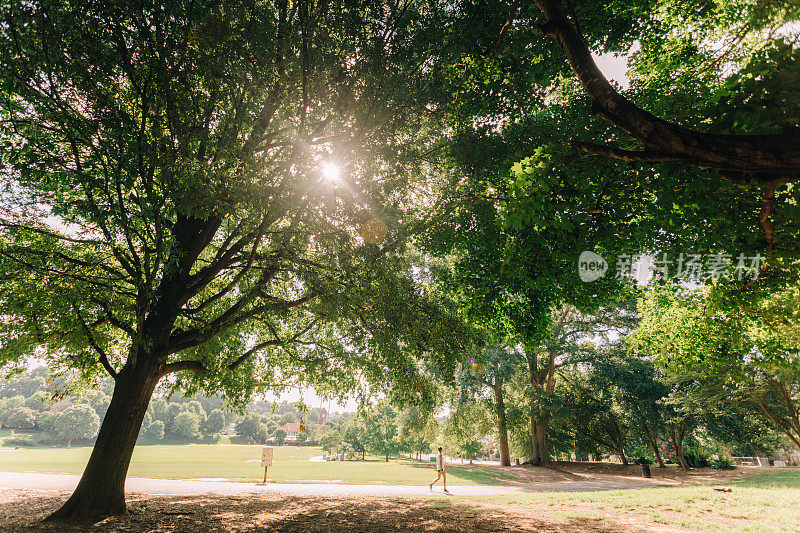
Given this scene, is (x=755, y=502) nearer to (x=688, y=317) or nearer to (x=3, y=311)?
(x=688, y=317)

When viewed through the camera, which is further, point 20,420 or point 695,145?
point 20,420

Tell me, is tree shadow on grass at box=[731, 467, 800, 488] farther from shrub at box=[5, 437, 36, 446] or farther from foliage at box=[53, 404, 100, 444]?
foliage at box=[53, 404, 100, 444]

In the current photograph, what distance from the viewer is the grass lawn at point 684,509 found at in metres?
7.28

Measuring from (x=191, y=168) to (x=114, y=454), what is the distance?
24.4 ft

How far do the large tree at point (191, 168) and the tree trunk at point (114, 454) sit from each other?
40 mm

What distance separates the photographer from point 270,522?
302 inches

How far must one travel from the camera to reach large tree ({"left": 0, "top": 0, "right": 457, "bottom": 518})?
7.01 meters

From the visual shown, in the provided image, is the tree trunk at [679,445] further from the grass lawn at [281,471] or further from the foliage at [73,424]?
the foliage at [73,424]

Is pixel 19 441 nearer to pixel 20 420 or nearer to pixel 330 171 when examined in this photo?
pixel 20 420

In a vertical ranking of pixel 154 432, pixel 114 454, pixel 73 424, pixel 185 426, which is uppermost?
pixel 114 454

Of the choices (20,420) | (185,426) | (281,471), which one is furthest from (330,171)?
(20,420)

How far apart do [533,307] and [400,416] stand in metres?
23.8

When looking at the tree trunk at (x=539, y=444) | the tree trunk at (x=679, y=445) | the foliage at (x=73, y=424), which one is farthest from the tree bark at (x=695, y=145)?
the foliage at (x=73, y=424)

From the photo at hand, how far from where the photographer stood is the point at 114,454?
8.71 m
